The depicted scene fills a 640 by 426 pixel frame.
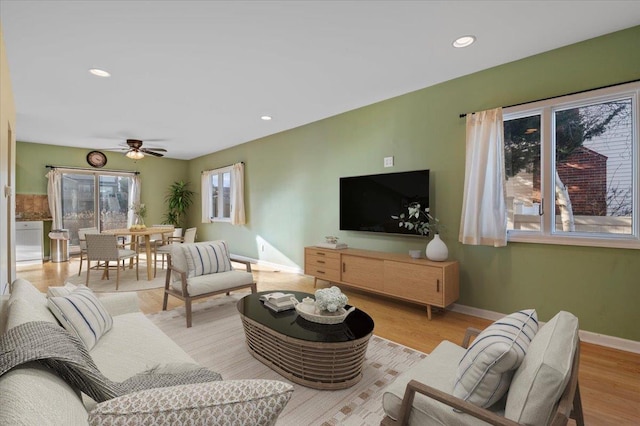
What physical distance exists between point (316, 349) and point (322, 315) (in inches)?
11.4

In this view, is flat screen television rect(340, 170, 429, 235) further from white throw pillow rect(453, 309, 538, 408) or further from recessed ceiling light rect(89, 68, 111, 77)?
recessed ceiling light rect(89, 68, 111, 77)

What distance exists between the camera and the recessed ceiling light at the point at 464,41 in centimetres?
261

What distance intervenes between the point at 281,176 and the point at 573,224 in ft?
14.1

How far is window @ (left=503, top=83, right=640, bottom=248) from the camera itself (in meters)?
2.57

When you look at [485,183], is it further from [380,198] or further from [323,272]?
[323,272]

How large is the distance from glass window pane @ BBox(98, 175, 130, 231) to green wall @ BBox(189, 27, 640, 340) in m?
4.55

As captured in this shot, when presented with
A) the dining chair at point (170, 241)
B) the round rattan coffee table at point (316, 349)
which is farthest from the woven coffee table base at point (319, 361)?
the dining chair at point (170, 241)

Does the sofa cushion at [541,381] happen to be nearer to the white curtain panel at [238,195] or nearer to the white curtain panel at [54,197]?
the white curtain panel at [238,195]

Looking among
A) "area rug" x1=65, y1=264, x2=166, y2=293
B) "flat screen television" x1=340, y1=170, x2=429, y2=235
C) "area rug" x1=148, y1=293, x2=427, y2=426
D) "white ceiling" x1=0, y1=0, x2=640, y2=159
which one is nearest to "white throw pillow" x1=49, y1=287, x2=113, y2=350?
"area rug" x1=148, y1=293, x2=427, y2=426

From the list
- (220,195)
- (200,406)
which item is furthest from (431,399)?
(220,195)

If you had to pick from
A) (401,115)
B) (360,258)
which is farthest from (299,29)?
(360,258)

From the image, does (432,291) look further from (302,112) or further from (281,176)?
(281,176)

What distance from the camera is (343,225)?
4.49 meters

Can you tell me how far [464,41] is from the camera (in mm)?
2658
